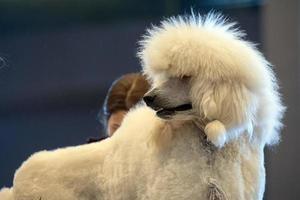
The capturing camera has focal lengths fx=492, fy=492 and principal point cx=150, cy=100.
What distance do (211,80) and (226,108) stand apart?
0.06 meters

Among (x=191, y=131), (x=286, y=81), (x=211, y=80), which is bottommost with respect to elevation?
(x=286, y=81)

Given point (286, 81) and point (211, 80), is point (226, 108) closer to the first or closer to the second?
point (211, 80)

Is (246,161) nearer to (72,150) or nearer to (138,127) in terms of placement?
(138,127)

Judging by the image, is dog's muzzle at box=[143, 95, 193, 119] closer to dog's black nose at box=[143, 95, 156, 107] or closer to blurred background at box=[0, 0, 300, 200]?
dog's black nose at box=[143, 95, 156, 107]

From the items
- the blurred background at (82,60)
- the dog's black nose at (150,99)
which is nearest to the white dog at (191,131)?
the dog's black nose at (150,99)

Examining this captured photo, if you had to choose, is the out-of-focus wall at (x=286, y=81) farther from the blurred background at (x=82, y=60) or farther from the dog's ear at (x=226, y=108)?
the dog's ear at (x=226, y=108)

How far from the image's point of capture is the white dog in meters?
0.94

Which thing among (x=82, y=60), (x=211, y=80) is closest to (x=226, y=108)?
(x=211, y=80)

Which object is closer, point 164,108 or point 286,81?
point 164,108

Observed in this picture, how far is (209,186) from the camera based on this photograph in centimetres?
95

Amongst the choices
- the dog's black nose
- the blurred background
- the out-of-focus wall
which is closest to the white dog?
the dog's black nose

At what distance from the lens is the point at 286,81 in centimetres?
225

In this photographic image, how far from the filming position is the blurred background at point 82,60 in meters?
2.09

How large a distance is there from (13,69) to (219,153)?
4.38ft
